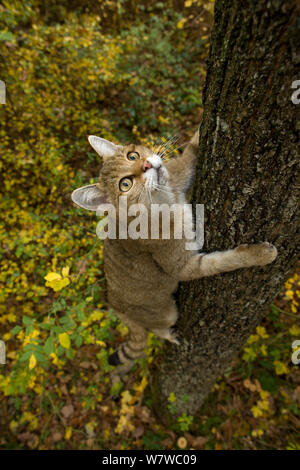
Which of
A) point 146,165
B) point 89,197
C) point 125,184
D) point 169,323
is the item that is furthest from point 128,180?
point 169,323

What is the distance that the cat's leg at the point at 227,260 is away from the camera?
145 cm

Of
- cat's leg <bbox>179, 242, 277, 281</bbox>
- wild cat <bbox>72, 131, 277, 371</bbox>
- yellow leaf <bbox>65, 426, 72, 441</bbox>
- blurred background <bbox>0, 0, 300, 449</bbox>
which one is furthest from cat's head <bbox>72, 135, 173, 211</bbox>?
yellow leaf <bbox>65, 426, 72, 441</bbox>

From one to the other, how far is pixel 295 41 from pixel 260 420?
13.5ft

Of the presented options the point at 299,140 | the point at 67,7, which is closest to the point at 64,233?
the point at 299,140

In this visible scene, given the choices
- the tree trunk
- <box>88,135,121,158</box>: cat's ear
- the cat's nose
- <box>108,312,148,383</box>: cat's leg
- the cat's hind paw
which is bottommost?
<box>108,312,148,383</box>: cat's leg

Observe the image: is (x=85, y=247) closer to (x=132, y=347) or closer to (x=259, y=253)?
(x=132, y=347)

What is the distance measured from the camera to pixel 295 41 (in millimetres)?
830

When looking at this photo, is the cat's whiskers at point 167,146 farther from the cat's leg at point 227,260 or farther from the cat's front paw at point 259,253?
the cat's front paw at point 259,253

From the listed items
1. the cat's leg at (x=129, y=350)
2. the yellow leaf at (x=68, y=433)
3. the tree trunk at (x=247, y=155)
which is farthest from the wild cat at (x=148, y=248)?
the yellow leaf at (x=68, y=433)

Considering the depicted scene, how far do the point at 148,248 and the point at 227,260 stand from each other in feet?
2.75

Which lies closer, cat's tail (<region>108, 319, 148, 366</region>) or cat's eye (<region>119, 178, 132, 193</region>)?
cat's eye (<region>119, 178, 132, 193</region>)

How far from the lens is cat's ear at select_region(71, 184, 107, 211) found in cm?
206

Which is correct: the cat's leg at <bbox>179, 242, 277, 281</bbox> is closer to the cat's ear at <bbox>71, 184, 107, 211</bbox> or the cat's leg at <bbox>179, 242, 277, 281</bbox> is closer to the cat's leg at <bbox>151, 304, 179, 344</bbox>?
the cat's leg at <bbox>151, 304, 179, 344</bbox>
